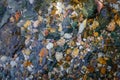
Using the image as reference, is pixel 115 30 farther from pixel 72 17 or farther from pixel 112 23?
pixel 72 17

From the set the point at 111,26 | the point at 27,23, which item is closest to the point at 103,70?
→ the point at 111,26

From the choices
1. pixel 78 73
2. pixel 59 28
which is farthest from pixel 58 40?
pixel 78 73

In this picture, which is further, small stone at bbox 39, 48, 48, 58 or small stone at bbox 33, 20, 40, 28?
small stone at bbox 33, 20, 40, 28

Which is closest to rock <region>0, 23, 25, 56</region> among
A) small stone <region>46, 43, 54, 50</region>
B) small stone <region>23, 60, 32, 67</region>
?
small stone <region>23, 60, 32, 67</region>

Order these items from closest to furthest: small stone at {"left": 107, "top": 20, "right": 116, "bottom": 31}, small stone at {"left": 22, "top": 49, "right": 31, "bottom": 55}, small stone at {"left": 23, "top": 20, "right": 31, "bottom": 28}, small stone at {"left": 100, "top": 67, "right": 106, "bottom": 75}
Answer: small stone at {"left": 100, "top": 67, "right": 106, "bottom": 75}
small stone at {"left": 107, "top": 20, "right": 116, "bottom": 31}
small stone at {"left": 22, "top": 49, "right": 31, "bottom": 55}
small stone at {"left": 23, "top": 20, "right": 31, "bottom": 28}

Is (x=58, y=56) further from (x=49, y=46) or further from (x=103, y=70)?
(x=103, y=70)

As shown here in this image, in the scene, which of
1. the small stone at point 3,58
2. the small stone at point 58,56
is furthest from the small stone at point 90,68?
the small stone at point 3,58

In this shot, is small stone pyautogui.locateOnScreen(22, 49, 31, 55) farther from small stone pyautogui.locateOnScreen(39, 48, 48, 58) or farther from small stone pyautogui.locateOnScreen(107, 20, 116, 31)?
small stone pyautogui.locateOnScreen(107, 20, 116, 31)

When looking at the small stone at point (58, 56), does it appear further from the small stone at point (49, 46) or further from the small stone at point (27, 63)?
the small stone at point (27, 63)
